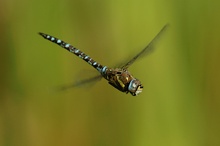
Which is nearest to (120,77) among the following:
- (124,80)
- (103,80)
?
(124,80)

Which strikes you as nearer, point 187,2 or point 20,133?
point 20,133

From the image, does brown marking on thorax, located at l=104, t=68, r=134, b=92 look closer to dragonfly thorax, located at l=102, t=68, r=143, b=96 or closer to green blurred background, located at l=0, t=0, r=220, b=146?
dragonfly thorax, located at l=102, t=68, r=143, b=96

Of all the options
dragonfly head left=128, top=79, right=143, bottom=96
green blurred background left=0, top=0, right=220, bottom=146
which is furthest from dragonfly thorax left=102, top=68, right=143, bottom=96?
green blurred background left=0, top=0, right=220, bottom=146

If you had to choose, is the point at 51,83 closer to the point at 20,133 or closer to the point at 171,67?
the point at 20,133

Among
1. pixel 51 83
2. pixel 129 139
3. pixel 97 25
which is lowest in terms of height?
pixel 129 139

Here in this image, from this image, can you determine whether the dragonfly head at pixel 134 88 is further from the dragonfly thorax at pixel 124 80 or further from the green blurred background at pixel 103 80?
the green blurred background at pixel 103 80

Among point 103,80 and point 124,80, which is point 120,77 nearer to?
point 124,80

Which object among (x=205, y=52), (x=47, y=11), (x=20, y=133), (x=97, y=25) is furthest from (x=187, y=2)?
(x=20, y=133)
